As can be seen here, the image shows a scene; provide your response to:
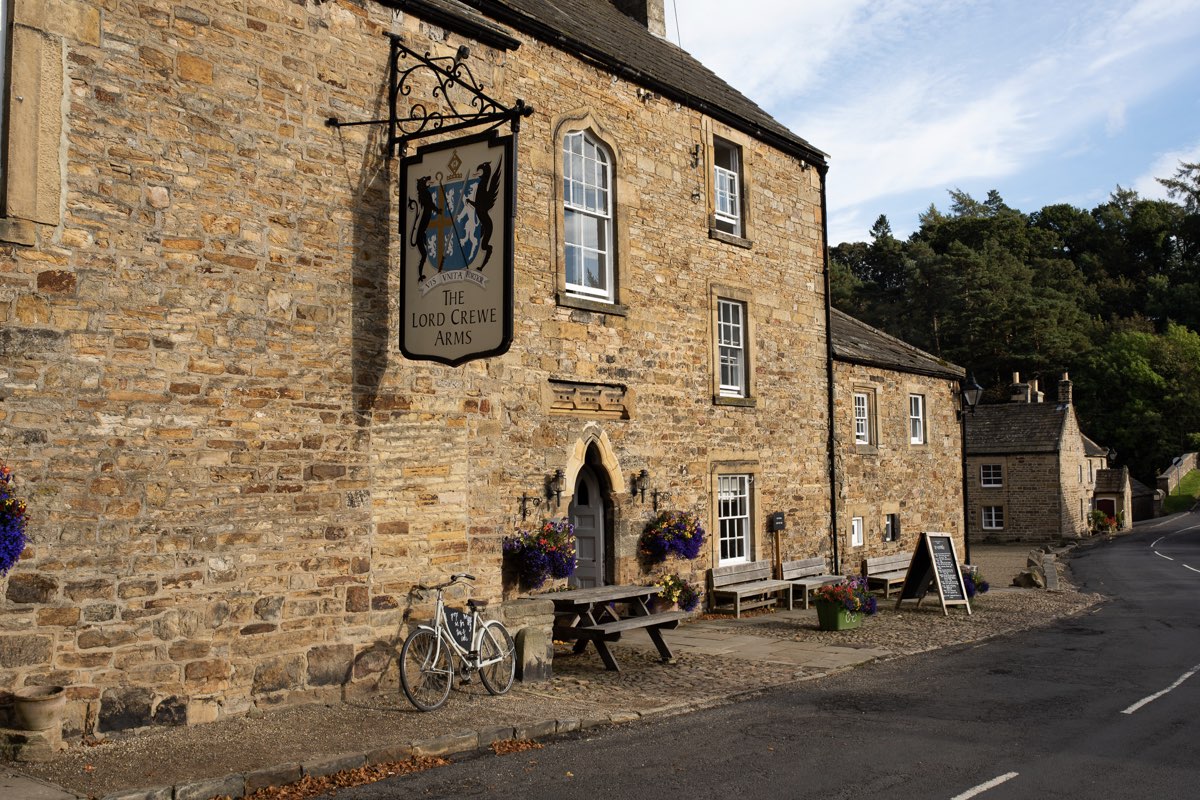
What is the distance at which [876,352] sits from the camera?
22.5 metres

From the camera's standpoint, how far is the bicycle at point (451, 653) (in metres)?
9.10

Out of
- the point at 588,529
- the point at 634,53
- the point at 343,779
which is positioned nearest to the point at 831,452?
the point at 588,529

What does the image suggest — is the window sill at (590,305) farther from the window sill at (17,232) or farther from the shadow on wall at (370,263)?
the window sill at (17,232)

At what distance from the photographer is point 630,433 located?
14930 mm

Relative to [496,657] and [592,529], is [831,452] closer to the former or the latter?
[592,529]

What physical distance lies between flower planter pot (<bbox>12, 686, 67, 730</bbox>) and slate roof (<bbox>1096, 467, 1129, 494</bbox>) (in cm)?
5920

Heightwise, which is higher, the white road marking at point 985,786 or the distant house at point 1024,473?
the distant house at point 1024,473

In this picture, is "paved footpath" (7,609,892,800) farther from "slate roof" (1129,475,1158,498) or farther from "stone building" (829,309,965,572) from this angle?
"slate roof" (1129,475,1158,498)

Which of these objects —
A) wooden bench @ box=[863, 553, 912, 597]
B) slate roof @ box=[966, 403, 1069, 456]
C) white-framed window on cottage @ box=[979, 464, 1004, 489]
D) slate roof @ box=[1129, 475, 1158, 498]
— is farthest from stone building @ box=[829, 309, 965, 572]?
slate roof @ box=[1129, 475, 1158, 498]

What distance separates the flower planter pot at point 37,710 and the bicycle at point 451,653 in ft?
8.89

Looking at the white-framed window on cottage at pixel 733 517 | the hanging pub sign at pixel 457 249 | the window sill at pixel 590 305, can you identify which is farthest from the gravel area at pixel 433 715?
the window sill at pixel 590 305

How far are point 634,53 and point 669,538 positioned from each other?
25.9 ft

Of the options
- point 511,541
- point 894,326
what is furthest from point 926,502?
point 894,326

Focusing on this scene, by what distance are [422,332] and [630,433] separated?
20.0ft
